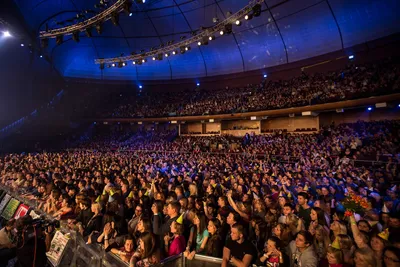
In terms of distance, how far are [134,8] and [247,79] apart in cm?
1411

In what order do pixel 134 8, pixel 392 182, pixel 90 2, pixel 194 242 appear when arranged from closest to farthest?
pixel 194 242 → pixel 392 182 → pixel 90 2 → pixel 134 8

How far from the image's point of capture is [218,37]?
976 inches

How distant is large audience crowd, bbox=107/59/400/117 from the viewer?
49.7ft

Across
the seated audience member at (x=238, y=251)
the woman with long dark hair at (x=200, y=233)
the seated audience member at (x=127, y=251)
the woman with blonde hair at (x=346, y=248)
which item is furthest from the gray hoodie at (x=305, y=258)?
the seated audience member at (x=127, y=251)

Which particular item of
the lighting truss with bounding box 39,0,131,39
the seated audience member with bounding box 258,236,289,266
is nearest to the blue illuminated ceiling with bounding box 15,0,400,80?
the lighting truss with bounding box 39,0,131,39

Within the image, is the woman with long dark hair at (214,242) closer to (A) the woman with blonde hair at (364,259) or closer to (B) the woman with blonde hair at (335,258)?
(B) the woman with blonde hair at (335,258)

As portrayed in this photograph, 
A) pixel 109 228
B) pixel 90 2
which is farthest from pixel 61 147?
pixel 109 228

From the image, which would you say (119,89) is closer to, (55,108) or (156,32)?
(55,108)

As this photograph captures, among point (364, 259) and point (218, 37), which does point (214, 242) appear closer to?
point (364, 259)

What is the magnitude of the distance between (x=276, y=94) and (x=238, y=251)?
64.9 ft

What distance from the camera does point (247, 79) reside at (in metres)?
→ 26.2

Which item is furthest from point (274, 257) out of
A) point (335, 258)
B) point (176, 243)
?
point (176, 243)

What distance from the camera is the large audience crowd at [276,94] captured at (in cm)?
1515

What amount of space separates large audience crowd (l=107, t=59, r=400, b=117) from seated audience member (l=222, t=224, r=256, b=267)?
47.5 feet
